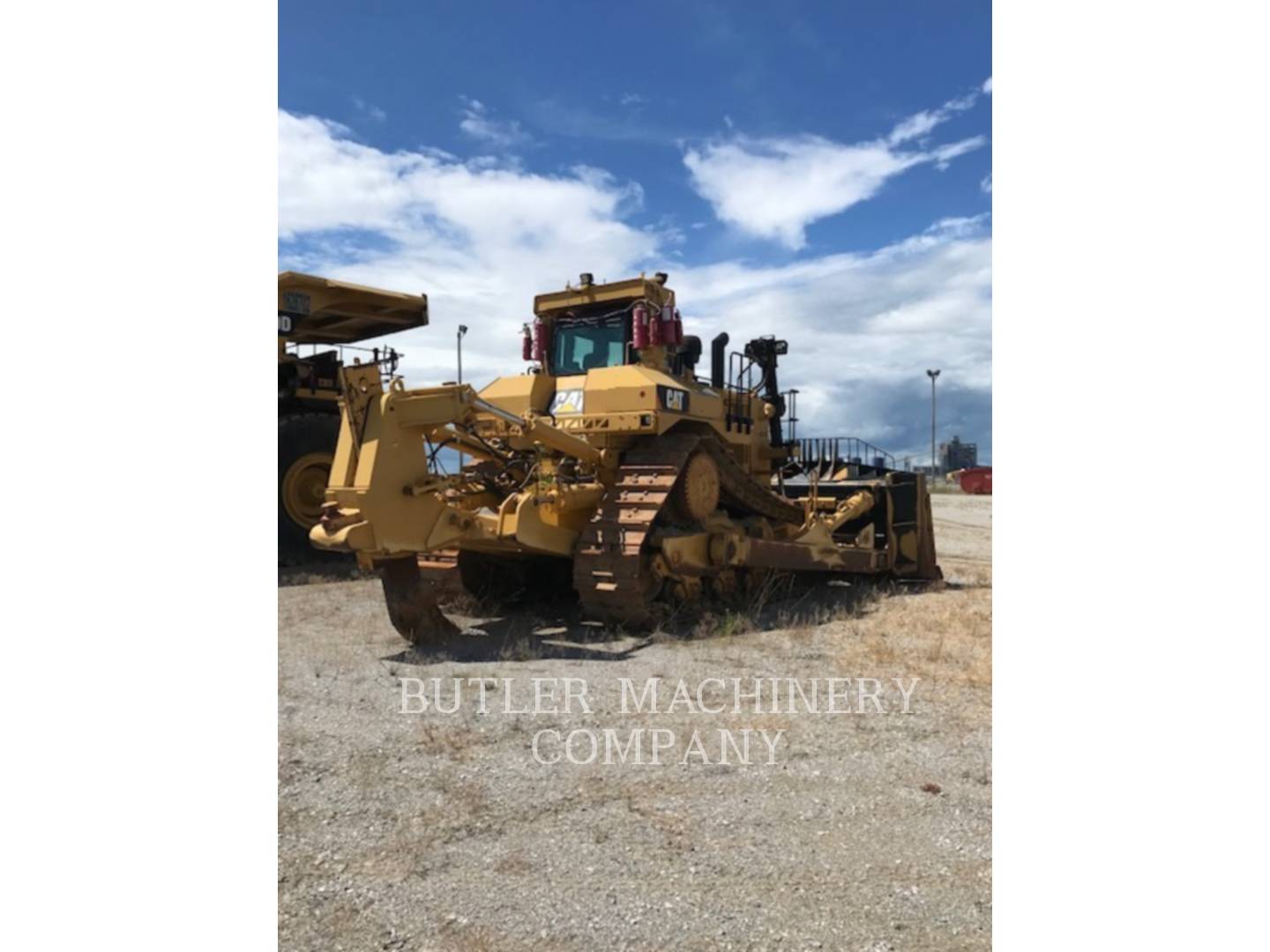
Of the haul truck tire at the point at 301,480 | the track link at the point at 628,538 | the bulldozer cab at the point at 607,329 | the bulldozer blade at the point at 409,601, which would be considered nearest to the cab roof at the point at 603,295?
the bulldozer cab at the point at 607,329

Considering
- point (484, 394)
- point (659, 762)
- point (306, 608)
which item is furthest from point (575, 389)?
point (659, 762)

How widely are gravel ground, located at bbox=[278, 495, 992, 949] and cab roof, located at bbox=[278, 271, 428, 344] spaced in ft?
17.5

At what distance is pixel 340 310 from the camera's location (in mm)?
10695

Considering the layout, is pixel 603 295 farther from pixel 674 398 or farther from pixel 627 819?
pixel 627 819

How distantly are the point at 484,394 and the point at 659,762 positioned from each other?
482cm

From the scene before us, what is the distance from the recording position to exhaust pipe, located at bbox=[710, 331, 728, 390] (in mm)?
8773

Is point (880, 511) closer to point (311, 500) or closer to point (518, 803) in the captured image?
point (311, 500)

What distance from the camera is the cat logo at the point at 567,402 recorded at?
7.57m

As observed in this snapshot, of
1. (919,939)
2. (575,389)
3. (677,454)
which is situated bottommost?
(919,939)

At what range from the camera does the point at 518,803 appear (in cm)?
351

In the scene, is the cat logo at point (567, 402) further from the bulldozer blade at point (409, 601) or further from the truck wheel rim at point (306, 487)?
the truck wheel rim at point (306, 487)

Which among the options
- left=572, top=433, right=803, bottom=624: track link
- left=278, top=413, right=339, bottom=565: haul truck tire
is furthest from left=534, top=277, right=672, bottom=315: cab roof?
left=278, top=413, right=339, bottom=565: haul truck tire

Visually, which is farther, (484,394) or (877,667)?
(484,394)

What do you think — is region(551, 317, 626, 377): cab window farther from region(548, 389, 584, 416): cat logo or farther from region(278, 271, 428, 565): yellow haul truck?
region(278, 271, 428, 565): yellow haul truck
